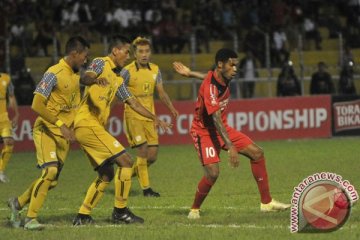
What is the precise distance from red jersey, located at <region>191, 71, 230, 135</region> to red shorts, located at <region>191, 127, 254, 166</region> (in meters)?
0.07

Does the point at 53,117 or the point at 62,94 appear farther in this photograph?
the point at 62,94

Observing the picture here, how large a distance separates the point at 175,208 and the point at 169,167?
6756mm

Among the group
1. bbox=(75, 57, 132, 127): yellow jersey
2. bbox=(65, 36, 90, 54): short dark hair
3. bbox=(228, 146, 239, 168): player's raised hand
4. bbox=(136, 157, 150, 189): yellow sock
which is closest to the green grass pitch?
bbox=(136, 157, 150, 189): yellow sock

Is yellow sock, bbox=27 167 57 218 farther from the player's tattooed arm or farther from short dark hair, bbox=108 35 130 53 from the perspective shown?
the player's tattooed arm

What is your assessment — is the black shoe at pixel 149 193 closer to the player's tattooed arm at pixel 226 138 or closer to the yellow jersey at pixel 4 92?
the player's tattooed arm at pixel 226 138

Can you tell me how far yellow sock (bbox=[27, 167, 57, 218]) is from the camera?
39.0ft

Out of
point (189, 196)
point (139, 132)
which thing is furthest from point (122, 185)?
point (139, 132)

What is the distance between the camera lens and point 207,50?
30891 millimetres

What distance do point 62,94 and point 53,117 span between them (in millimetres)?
636

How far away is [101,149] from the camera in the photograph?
12227mm

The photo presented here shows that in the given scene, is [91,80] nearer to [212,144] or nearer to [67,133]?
[67,133]

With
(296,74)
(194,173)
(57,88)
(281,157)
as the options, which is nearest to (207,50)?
(296,74)

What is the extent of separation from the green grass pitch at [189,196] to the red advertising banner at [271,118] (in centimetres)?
77

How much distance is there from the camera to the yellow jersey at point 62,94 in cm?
1223
